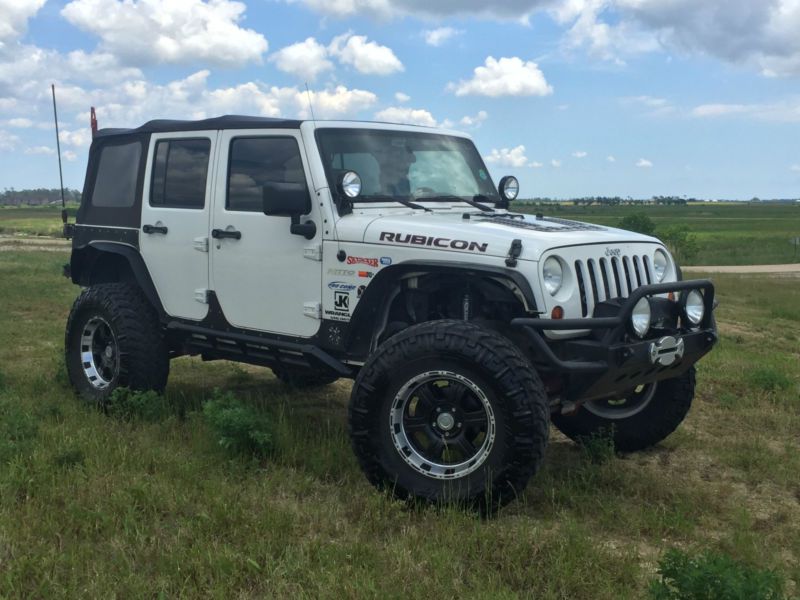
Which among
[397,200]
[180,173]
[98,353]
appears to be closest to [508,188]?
[397,200]

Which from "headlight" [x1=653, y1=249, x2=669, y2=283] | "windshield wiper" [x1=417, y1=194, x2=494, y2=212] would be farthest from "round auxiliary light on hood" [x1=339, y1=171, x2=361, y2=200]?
"headlight" [x1=653, y1=249, x2=669, y2=283]

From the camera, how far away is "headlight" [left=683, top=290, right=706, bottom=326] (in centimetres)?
454

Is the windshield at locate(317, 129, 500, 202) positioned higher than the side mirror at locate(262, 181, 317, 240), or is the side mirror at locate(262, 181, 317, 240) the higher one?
the windshield at locate(317, 129, 500, 202)

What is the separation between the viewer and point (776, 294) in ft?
71.9

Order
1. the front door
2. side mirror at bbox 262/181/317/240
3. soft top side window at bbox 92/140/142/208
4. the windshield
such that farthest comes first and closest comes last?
soft top side window at bbox 92/140/142/208 < the windshield < the front door < side mirror at bbox 262/181/317/240

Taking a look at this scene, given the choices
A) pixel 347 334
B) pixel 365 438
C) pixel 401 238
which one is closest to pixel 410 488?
pixel 365 438

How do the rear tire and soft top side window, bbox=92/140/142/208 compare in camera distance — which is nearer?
the rear tire

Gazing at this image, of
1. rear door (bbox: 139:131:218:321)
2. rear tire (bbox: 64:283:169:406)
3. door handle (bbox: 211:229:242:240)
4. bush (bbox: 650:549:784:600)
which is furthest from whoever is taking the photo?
rear tire (bbox: 64:283:169:406)

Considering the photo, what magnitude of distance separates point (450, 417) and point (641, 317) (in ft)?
3.74

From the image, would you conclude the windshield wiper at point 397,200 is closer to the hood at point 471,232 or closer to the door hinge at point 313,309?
the hood at point 471,232

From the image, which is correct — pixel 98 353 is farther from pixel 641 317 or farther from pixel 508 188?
pixel 641 317

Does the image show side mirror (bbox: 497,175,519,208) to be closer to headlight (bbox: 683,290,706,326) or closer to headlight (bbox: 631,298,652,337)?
headlight (bbox: 683,290,706,326)

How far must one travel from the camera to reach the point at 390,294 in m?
4.69

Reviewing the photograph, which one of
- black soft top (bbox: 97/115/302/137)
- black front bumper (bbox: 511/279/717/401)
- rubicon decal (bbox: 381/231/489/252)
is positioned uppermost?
black soft top (bbox: 97/115/302/137)
